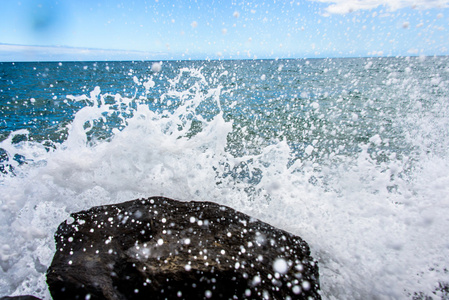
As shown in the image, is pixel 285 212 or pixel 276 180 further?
pixel 276 180

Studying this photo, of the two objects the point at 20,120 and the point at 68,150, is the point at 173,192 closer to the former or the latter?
the point at 68,150

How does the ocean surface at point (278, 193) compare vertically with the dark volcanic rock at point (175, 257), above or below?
below

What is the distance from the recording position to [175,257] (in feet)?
6.72

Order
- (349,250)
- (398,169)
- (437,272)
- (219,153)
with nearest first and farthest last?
(437,272)
(349,250)
(219,153)
(398,169)

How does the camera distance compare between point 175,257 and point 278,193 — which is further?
point 278,193

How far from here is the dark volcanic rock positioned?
1.92 m

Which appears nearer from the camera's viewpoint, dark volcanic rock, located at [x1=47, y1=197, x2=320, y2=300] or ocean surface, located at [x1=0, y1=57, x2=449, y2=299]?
dark volcanic rock, located at [x1=47, y1=197, x2=320, y2=300]

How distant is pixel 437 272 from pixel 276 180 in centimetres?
205

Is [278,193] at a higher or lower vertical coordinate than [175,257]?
lower

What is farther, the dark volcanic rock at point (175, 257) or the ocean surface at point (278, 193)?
the ocean surface at point (278, 193)

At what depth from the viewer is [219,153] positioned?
4453 mm

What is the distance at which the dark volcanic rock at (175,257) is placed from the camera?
1.92 meters

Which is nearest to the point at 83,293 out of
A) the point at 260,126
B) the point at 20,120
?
the point at 260,126

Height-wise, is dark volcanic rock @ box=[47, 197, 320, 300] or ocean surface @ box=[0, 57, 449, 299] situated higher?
dark volcanic rock @ box=[47, 197, 320, 300]
